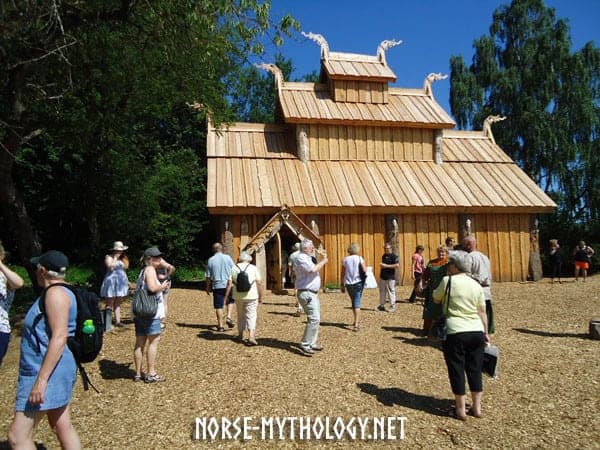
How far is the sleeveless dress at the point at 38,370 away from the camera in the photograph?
2.76 m

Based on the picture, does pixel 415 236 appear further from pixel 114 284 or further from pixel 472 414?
pixel 472 414

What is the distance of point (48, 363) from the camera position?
8.84ft

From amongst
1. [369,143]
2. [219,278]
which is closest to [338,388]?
[219,278]

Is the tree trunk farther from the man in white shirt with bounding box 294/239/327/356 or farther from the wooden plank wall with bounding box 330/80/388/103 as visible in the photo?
the wooden plank wall with bounding box 330/80/388/103

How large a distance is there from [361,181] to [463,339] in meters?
10.8

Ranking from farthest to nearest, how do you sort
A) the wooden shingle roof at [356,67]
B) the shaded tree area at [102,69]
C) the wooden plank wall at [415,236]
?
the wooden shingle roof at [356,67]
the wooden plank wall at [415,236]
the shaded tree area at [102,69]

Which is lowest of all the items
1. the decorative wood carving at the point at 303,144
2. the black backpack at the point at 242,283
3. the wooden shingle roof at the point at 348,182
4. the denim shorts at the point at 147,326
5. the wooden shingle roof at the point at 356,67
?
the denim shorts at the point at 147,326

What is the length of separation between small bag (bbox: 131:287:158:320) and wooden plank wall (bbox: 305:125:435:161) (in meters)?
11.1

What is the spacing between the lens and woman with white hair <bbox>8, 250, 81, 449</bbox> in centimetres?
271

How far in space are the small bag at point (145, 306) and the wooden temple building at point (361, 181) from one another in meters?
7.02

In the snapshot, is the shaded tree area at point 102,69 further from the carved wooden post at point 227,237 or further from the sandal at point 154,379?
the sandal at point 154,379

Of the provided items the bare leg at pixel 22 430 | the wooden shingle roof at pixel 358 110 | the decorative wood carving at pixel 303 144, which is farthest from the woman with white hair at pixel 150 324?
the wooden shingle roof at pixel 358 110

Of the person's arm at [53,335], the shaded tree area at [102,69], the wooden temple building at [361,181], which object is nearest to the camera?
the person's arm at [53,335]

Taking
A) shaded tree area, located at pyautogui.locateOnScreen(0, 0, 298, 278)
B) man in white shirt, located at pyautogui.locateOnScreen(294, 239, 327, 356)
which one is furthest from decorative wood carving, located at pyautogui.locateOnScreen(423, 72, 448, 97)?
man in white shirt, located at pyautogui.locateOnScreen(294, 239, 327, 356)
